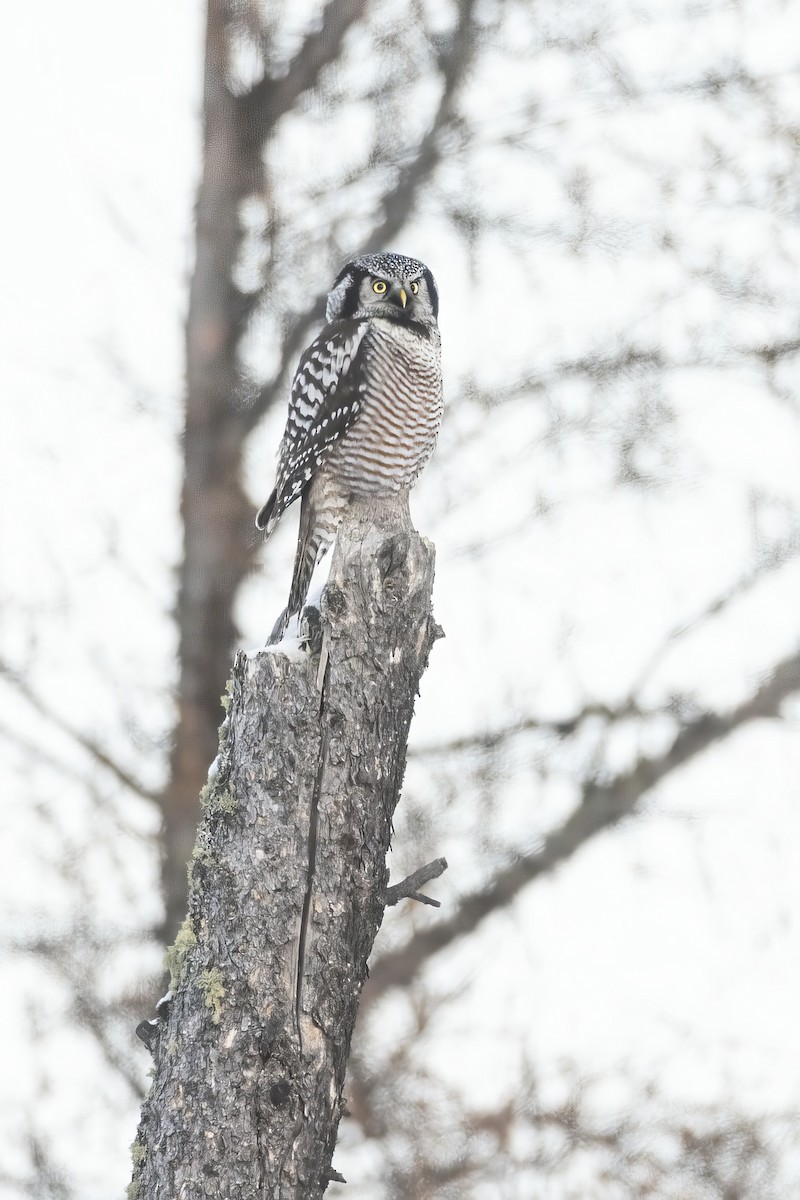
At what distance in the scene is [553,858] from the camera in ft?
30.6

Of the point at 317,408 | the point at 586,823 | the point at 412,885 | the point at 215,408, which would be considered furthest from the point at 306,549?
the point at 586,823

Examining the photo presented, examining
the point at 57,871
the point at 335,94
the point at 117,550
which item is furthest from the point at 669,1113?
the point at 335,94

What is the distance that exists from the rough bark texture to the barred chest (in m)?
1.87

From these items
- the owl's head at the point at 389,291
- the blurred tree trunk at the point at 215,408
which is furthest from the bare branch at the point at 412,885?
the blurred tree trunk at the point at 215,408

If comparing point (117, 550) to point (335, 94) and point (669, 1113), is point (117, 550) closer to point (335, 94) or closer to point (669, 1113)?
point (335, 94)

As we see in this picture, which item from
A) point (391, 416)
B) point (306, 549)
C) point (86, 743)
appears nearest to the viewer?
point (391, 416)

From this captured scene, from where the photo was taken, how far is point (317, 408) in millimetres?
4926

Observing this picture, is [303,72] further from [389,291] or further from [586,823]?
[586,823]

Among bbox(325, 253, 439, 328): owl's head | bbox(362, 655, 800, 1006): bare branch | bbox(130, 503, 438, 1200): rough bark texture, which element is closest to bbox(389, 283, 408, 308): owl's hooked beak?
bbox(325, 253, 439, 328): owl's head

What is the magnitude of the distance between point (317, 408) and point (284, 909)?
8.62ft

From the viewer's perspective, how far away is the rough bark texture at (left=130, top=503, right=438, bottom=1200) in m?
2.61

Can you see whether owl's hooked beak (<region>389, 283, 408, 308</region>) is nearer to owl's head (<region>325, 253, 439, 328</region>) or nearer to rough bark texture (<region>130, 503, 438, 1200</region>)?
owl's head (<region>325, 253, 439, 328</region>)

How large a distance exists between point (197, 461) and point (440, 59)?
363cm

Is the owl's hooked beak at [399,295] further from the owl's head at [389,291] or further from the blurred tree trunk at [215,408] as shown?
the blurred tree trunk at [215,408]
